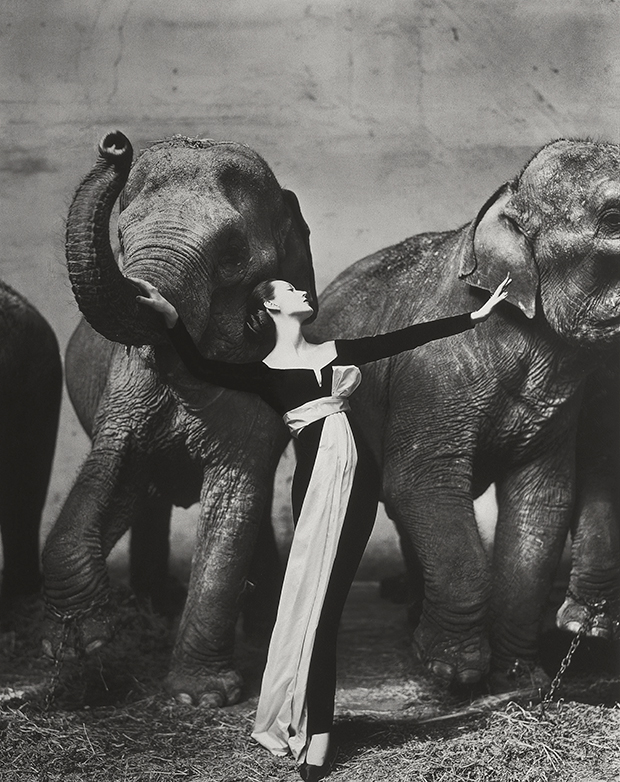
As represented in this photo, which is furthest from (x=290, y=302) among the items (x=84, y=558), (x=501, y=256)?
(x=84, y=558)

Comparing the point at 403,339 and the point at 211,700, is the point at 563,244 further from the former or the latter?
the point at 211,700

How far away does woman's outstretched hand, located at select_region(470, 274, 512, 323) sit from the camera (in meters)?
3.20

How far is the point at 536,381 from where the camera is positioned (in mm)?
3588

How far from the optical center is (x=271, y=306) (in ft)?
10.8

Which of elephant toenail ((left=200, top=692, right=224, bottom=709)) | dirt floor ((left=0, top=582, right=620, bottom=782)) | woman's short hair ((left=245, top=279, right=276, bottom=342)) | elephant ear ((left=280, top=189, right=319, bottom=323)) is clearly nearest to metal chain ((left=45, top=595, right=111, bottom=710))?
dirt floor ((left=0, top=582, right=620, bottom=782))

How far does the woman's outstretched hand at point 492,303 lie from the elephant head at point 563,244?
0.11 metres

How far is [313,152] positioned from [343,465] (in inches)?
62.3

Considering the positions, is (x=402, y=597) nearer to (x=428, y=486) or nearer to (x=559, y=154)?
(x=428, y=486)

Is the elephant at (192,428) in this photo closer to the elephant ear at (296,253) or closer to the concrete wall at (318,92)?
the elephant ear at (296,253)

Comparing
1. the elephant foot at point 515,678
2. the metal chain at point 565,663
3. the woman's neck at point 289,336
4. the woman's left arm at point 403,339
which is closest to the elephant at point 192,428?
the woman's neck at point 289,336

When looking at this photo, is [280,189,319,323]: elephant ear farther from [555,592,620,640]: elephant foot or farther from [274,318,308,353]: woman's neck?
[555,592,620,640]: elephant foot

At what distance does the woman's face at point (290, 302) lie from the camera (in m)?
3.28

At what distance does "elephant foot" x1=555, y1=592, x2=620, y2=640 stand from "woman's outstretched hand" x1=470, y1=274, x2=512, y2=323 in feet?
3.34

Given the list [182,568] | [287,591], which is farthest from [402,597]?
[287,591]
